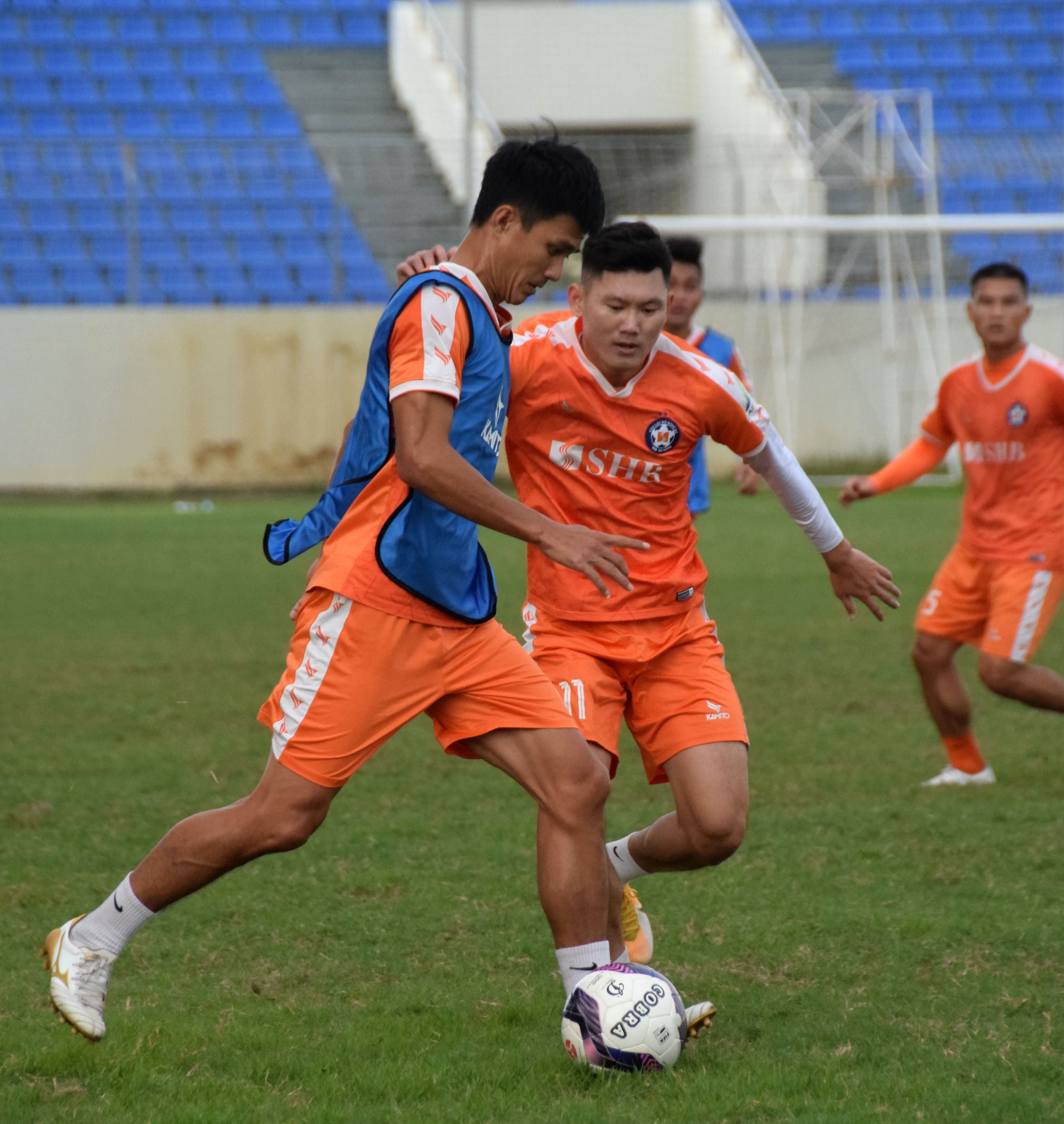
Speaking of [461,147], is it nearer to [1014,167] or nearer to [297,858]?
[1014,167]

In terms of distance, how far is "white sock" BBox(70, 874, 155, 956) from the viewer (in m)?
3.55

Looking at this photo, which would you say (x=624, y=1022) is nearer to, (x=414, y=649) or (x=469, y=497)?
(x=414, y=649)

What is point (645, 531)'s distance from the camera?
14.3 ft

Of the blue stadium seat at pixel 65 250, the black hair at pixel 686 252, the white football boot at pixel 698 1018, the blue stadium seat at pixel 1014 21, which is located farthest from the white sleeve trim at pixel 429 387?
the blue stadium seat at pixel 1014 21

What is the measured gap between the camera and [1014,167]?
2170 centimetres

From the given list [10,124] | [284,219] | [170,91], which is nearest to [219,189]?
[284,219]

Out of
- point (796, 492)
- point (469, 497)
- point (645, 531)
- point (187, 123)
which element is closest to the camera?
point (469, 497)

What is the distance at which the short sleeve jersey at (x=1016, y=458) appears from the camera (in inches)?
254

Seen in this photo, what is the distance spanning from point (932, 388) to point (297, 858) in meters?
16.8

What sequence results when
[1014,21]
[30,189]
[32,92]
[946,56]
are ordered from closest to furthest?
[30,189] → [32,92] → [946,56] → [1014,21]

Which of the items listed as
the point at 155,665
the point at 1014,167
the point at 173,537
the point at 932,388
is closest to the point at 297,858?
the point at 155,665

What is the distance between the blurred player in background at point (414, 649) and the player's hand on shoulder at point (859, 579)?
932 mm

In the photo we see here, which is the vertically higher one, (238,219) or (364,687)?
(238,219)

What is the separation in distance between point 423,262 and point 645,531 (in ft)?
3.27
